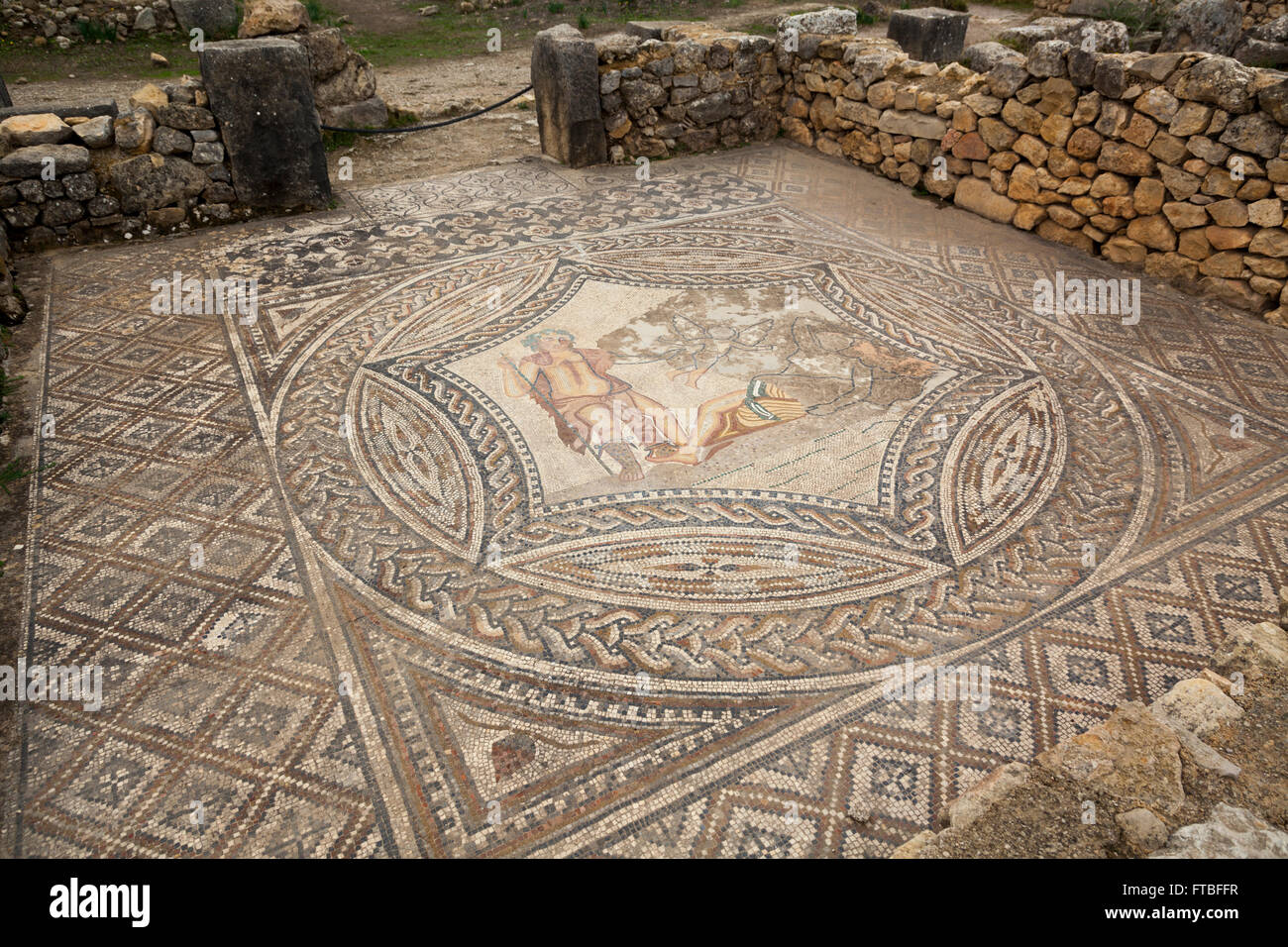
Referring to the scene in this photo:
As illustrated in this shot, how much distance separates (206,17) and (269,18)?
13.8 feet

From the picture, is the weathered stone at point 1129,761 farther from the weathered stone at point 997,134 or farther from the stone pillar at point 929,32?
the stone pillar at point 929,32

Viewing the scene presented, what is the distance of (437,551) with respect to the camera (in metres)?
2.74

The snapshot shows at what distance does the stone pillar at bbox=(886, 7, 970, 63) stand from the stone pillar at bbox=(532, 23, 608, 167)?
4070 millimetres

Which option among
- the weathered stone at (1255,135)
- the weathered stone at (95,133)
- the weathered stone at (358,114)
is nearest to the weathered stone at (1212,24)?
the weathered stone at (1255,135)

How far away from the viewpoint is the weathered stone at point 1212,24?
804 centimetres

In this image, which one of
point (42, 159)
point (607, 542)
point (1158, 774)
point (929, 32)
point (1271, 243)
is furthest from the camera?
point (929, 32)

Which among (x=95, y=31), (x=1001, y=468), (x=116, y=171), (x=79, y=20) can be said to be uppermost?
(x=79, y=20)

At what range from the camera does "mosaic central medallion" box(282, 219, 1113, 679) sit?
98.7 inches

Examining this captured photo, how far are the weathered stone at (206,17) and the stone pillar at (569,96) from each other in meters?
5.38

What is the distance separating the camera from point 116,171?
4895mm

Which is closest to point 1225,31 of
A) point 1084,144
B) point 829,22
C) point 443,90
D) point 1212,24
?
point 1212,24

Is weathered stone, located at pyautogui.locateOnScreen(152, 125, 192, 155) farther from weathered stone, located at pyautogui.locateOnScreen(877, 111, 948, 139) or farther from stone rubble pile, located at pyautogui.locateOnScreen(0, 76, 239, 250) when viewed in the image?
weathered stone, located at pyautogui.locateOnScreen(877, 111, 948, 139)

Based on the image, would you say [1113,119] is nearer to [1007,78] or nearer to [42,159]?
[1007,78]

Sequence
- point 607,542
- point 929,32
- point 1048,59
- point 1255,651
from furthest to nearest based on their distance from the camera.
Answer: point 929,32
point 1048,59
point 607,542
point 1255,651
